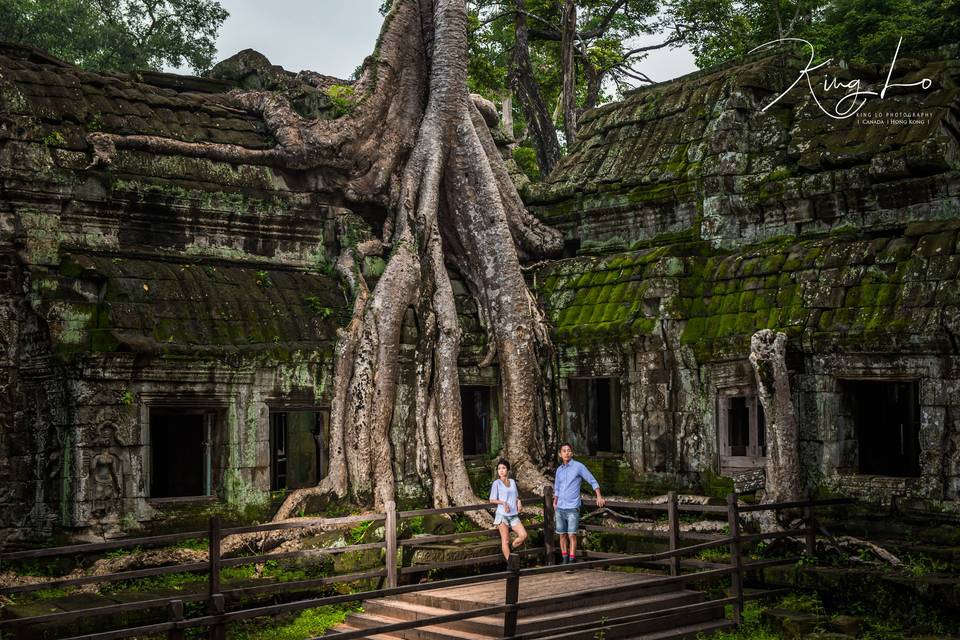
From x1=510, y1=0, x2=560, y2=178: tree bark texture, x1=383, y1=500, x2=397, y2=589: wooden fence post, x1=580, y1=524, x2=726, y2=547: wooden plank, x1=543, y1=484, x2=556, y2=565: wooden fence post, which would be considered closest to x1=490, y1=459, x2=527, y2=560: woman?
x1=543, y1=484, x2=556, y2=565: wooden fence post

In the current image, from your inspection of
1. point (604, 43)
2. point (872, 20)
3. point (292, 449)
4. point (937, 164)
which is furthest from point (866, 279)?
point (604, 43)

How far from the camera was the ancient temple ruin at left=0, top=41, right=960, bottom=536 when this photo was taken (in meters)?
10.1

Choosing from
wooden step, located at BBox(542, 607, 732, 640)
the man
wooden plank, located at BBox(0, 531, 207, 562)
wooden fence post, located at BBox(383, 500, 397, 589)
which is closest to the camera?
wooden plank, located at BBox(0, 531, 207, 562)

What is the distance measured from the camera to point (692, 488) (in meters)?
11.7

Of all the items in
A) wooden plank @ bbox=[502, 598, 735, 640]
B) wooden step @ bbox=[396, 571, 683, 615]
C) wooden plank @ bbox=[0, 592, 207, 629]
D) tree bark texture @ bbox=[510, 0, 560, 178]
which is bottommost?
wooden plank @ bbox=[502, 598, 735, 640]

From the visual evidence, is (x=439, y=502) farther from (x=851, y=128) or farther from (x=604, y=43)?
(x=604, y=43)

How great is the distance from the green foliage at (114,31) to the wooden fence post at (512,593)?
18.9 meters

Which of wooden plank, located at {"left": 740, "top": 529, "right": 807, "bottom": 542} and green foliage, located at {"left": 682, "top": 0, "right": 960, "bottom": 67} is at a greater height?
green foliage, located at {"left": 682, "top": 0, "right": 960, "bottom": 67}

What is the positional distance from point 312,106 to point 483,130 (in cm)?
225

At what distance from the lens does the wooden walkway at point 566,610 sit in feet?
27.7

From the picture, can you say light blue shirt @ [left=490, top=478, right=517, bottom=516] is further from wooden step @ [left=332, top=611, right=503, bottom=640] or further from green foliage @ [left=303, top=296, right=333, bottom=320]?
green foliage @ [left=303, top=296, right=333, bottom=320]

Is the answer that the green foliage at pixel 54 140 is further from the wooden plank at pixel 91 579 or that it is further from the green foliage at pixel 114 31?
the green foliage at pixel 114 31

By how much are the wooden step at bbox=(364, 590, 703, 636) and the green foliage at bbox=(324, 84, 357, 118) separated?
590 cm

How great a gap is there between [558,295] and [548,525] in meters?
3.65
